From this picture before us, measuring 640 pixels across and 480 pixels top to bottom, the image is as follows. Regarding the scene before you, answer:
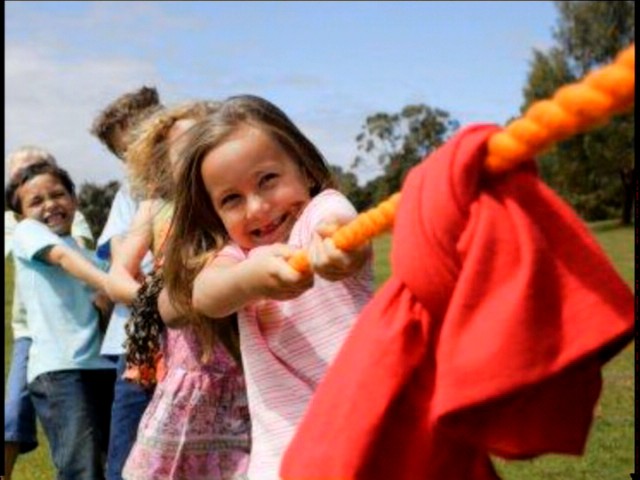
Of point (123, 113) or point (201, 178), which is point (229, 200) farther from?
point (123, 113)

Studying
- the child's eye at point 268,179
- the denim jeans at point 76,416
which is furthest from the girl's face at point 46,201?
the child's eye at point 268,179

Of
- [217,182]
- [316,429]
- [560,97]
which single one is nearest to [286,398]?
[217,182]

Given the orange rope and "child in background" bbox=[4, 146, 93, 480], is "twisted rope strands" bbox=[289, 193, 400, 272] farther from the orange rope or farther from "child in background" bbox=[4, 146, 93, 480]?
"child in background" bbox=[4, 146, 93, 480]

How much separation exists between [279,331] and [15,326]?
10.6 ft

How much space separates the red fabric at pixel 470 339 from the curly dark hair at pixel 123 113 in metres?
3.10

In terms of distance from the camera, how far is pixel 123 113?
4797mm

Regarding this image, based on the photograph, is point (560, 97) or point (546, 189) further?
point (546, 189)

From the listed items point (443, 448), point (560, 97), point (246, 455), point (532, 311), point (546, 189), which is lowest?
point (246, 455)

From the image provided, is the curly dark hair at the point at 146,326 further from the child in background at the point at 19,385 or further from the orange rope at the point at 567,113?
the orange rope at the point at 567,113

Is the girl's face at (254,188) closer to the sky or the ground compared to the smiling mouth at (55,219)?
closer to the ground

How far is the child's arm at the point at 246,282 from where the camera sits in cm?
217

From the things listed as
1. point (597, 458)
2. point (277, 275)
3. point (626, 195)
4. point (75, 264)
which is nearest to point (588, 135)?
point (626, 195)

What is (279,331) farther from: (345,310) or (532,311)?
(532,311)

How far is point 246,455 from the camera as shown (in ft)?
11.1
